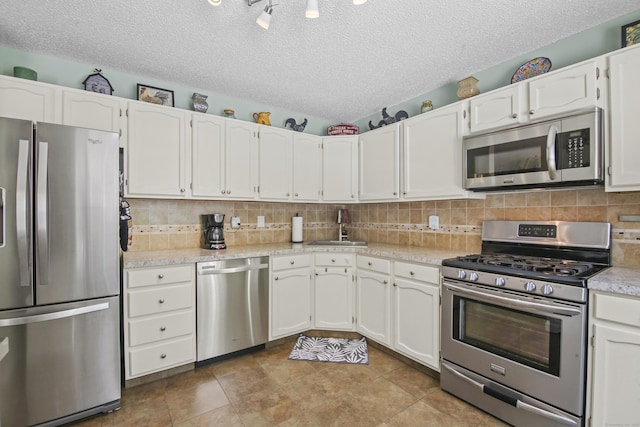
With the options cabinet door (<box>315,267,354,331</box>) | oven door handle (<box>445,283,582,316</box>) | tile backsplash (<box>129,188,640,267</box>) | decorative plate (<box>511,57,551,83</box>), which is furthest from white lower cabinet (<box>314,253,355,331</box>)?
decorative plate (<box>511,57,551,83</box>)

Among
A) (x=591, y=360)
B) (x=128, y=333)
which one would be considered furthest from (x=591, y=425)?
(x=128, y=333)

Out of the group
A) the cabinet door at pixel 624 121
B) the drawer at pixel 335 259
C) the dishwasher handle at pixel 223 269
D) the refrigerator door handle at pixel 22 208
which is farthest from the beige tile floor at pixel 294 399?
the cabinet door at pixel 624 121

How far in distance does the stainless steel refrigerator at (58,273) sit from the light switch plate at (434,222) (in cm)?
260

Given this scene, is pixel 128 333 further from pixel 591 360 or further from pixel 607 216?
pixel 607 216

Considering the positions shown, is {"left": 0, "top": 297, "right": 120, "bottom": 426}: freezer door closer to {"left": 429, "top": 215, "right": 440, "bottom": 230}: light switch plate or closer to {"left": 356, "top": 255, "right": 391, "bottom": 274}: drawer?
{"left": 356, "top": 255, "right": 391, "bottom": 274}: drawer

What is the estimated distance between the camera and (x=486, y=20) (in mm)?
1892

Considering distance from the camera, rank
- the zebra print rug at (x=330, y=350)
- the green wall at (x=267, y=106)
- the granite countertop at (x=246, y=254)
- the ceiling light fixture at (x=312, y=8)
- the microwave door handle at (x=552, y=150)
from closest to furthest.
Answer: the ceiling light fixture at (x=312, y=8) < the microwave door handle at (x=552, y=150) < the green wall at (x=267, y=106) < the granite countertop at (x=246, y=254) < the zebra print rug at (x=330, y=350)

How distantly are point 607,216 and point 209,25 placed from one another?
2850 millimetres

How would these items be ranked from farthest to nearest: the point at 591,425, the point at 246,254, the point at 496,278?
the point at 246,254 → the point at 496,278 → the point at 591,425

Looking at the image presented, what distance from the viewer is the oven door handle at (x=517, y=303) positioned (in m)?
1.58

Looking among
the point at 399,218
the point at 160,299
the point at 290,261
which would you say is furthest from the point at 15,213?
the point at 399,218

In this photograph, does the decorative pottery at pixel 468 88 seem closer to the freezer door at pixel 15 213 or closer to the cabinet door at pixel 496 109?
the cabinet door at pixel 496 109

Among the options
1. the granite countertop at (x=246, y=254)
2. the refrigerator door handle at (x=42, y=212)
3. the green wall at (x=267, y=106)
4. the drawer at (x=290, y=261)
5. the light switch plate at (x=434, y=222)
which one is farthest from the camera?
the light switch plate at (x=434, y=222)

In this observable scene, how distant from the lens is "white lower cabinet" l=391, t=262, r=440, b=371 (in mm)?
2234
